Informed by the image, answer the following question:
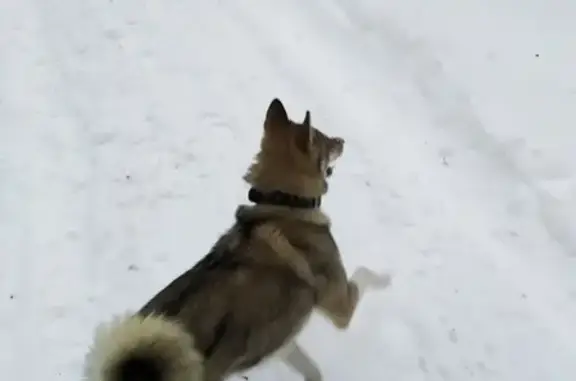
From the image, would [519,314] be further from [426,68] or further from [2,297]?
[2,297]

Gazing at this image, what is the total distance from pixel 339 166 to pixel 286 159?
1.36m

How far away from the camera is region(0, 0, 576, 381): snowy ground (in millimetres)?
3869

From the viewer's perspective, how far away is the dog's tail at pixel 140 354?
2.40 metres

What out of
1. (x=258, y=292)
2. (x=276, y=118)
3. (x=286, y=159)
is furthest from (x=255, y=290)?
(x=276, y=118)

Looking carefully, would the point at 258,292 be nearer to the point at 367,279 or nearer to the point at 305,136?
the point at 305,136

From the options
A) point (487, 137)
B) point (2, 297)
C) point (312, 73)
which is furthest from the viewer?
point (312, 73)

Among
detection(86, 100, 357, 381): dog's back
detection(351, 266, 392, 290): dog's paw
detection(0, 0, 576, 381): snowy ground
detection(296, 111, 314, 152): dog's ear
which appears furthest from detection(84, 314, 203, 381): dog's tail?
detection(351, 266, 392, 290): dog's paw

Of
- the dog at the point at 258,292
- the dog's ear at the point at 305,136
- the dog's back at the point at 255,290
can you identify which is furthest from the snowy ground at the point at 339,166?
the dog's ear at the point at 305,136

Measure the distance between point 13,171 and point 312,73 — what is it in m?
2.15

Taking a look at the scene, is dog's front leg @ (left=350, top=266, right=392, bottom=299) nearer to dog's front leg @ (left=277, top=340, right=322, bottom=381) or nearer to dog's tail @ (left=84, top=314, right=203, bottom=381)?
dog's front leg @ (left=277, top=340, right=322, bottom=381)

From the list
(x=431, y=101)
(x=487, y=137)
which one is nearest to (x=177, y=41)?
(x=431, y=101)

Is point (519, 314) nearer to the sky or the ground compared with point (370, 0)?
nearer to the ground

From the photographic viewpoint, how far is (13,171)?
4895mm

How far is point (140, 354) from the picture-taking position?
7.86 ft
